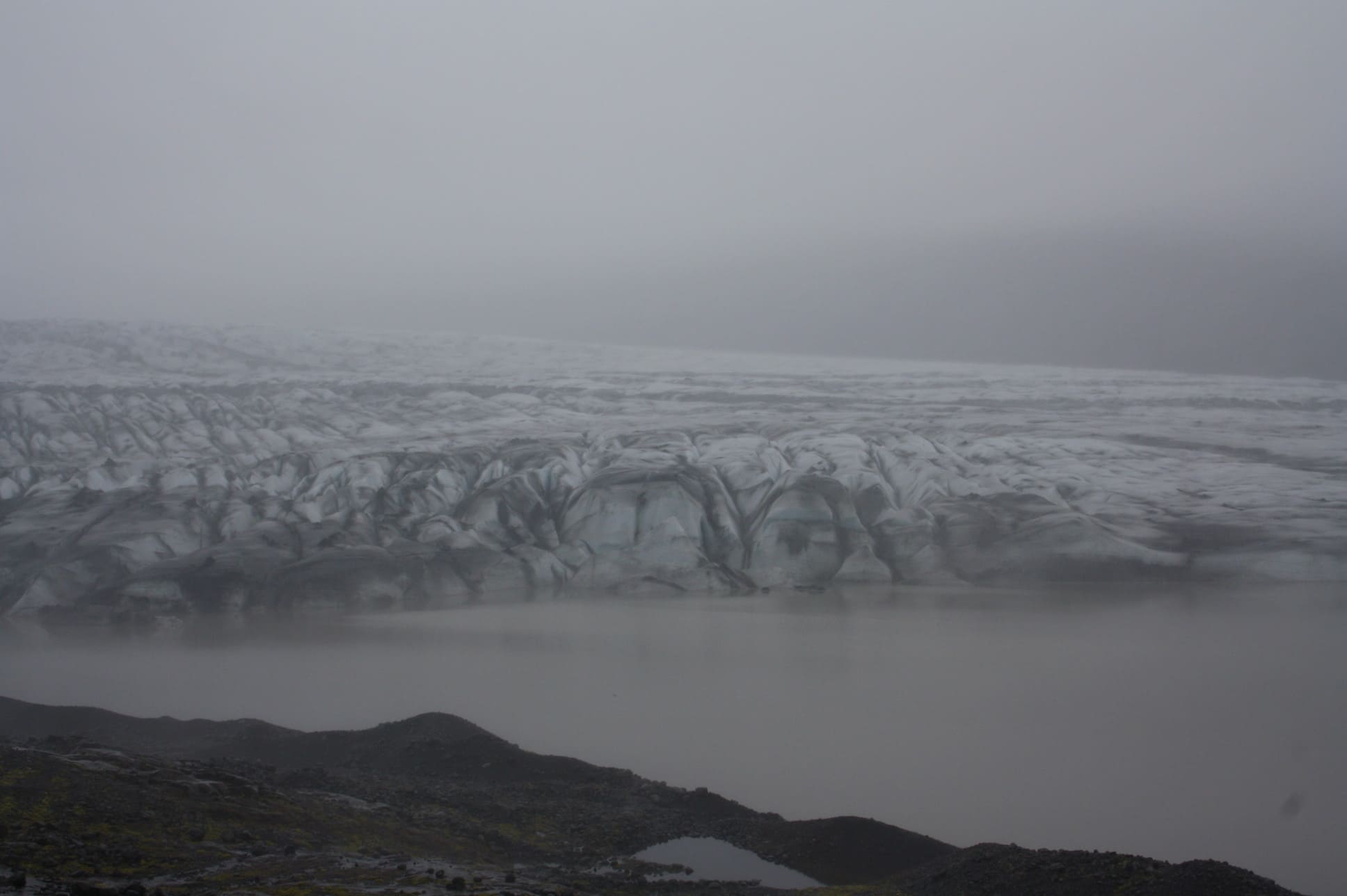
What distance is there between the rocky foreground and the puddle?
72 millimetres

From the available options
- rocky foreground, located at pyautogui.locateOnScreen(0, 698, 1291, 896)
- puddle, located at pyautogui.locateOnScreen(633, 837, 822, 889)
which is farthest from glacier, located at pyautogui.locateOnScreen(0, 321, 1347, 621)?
puddle, located at pyautogui.locateOnScreen(633, 837, 822, 889)

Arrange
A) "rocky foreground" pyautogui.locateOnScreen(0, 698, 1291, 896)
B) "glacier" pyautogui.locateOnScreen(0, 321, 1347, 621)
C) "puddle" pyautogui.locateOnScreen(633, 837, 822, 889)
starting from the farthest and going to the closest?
"glacier" pyautogui.locateOnScreen(0, 321, 1347, 621), "puddle" pyautogui.locateOnScreen(633, 837, 822, 889), "rocky foreground" pyautogui.locateOnScreen(0, 698, 1291, 896)

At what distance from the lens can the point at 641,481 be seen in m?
12.4

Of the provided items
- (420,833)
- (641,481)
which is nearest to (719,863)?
(420,833)

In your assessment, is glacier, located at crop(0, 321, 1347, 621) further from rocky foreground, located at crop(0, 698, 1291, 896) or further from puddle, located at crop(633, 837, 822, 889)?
puddle, located at crop(633, 837, 822, 889)

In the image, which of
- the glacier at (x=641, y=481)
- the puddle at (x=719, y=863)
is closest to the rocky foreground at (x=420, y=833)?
the puddle at (x=719, y=863)

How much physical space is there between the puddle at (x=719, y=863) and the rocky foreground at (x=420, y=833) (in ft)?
0.24

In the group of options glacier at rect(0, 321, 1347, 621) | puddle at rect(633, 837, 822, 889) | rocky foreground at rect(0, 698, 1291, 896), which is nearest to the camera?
rocky foreground at rect(0, 698, 1291, 896)

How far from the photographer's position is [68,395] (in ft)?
48.8

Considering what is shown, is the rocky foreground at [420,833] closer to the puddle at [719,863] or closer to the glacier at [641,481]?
the puddle at [719,863]

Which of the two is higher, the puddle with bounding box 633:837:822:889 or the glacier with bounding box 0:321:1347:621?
the glacier with bounding box 0:321:1347:621

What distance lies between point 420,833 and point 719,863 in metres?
1.37

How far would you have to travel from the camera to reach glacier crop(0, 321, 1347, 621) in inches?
445

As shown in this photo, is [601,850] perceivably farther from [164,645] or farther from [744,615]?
[164,645]
